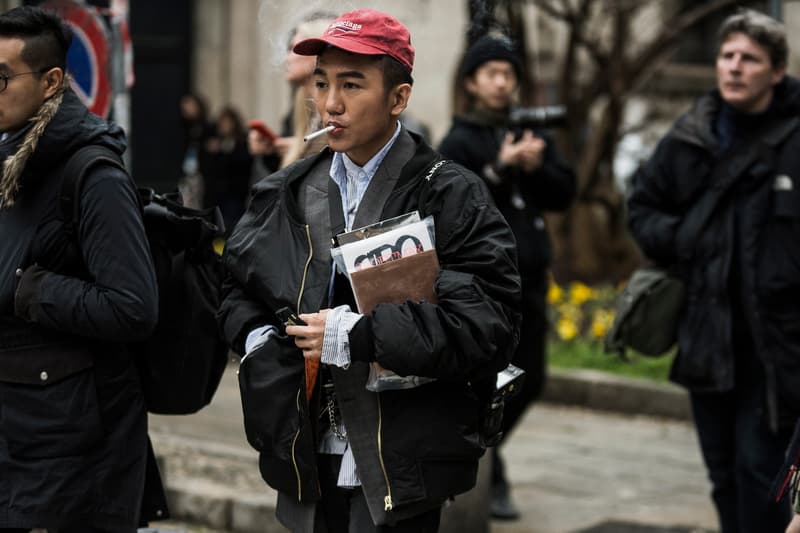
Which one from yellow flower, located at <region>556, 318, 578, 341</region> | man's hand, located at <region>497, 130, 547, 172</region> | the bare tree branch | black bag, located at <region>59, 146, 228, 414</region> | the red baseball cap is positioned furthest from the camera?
the bare tree branch

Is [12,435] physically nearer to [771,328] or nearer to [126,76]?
[771,328]

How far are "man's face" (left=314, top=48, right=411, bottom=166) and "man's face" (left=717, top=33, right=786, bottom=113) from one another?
2.07 m

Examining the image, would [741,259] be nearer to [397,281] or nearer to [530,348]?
[530,348]

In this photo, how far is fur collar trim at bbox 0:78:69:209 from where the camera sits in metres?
3.57

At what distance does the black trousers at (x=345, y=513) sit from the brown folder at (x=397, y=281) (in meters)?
0.46

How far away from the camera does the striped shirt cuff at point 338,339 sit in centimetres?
313

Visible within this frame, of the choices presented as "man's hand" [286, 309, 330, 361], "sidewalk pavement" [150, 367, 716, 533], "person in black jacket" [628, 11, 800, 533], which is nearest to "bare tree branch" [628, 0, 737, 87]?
"sidewalk pavement" [150, 367, 716, 533]

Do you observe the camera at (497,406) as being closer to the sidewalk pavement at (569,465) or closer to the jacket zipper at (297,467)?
the jacket zipper at (297,467)

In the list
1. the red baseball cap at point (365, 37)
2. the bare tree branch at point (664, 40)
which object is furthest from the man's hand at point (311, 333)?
the bare tree branch at point (664, 40)

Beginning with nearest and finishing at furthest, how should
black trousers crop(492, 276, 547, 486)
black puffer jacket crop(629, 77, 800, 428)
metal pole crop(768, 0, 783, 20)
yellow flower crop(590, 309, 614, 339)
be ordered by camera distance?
1. black puffer jacket crop(629, 77, 800, 428)
2. black trousers crop(492, 276, 547, 486)
3. metal pole crop(768, 0, 783, 20)
4. yellow flower crop(590, 309, 614, 339)

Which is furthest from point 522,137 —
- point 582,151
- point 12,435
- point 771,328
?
point 582,151

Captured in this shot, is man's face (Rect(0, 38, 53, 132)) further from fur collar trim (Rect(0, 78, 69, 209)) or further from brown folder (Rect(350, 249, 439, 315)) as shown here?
brown folder (Rect(350, 249, 439, 315))

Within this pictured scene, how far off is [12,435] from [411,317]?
1.20 m

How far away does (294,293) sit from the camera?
3.31 metres
